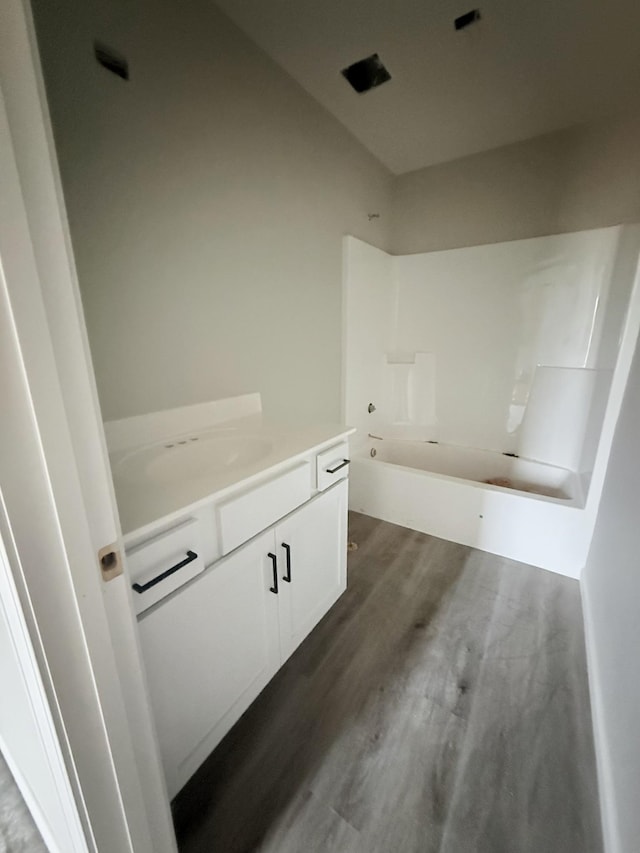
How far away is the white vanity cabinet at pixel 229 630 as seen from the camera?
855mm

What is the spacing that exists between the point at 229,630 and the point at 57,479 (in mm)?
776

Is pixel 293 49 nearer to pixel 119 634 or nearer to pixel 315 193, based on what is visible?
pixel 315 193

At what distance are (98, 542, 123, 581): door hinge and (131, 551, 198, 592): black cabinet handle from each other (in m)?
0.23

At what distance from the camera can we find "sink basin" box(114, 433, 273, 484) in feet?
3.58

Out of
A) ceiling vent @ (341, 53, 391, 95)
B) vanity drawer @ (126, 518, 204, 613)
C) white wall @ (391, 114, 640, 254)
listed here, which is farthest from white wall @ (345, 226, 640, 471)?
vanity drawer @ (126, 518, 204, 613)

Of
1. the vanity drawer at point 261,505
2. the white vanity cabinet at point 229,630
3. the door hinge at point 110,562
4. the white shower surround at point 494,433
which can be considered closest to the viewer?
the door hinge at point 110,562

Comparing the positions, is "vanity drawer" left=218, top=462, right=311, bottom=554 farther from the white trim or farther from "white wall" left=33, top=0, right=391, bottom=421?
"white wall" left=33, top=0, right=391, bottom=421

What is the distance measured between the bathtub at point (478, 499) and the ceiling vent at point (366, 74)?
2058 mm

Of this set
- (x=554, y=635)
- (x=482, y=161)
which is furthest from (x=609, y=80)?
(x=554, y=635)

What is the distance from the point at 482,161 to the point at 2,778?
151 inches

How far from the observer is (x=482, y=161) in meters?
2.43

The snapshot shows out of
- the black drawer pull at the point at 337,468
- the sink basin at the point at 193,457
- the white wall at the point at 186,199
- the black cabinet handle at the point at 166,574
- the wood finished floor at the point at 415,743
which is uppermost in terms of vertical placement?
the white wall at the point at 186,199

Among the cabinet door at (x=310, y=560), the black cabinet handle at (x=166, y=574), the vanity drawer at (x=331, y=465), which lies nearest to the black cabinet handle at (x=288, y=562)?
the cabinet door at (x=310, y=560)

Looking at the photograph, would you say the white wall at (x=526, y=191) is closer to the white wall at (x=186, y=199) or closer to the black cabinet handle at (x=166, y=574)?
the white wall at (x=186, y=199)
